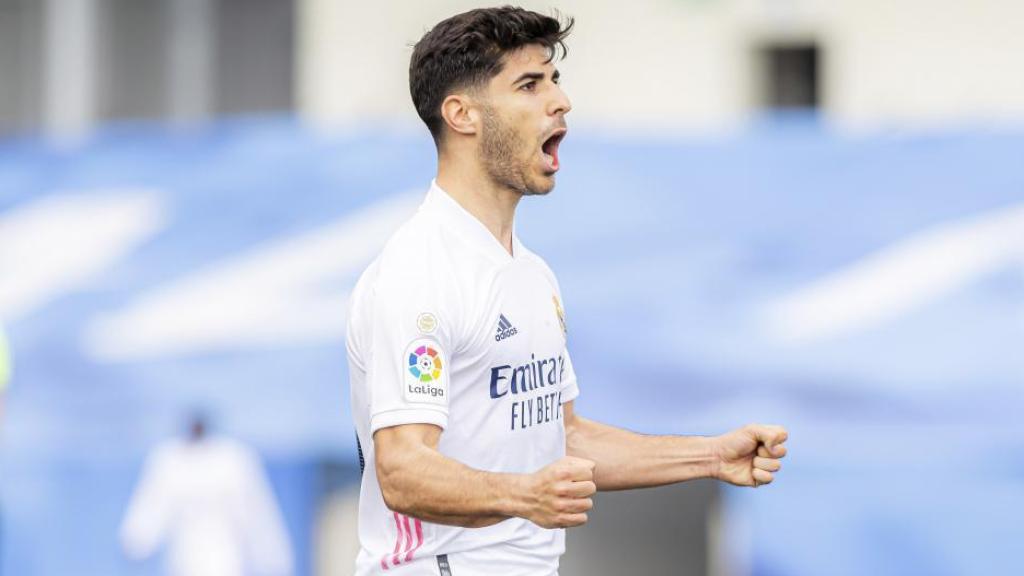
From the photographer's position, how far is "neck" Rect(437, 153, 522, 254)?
3.50m

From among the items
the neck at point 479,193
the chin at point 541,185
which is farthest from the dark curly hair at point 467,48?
the chin at point 541,185

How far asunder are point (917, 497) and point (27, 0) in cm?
899

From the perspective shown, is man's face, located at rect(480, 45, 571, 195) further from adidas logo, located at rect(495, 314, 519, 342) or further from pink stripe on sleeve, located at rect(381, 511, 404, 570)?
pink stripe on sleeve, located at rect(381, 511, 404, 570)

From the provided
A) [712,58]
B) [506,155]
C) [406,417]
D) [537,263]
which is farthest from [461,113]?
[712,58]

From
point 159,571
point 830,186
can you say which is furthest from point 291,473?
point 830,186

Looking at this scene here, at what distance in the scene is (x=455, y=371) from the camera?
329cm

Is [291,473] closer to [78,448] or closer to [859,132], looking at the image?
[78,448]

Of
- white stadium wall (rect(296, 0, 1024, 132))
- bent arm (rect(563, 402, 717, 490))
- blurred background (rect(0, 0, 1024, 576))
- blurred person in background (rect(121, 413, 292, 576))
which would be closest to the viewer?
bent arm (rect(563, 402, 717, 490))

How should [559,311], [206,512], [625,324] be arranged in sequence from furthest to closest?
[206,512]
[625,324]
[559,311]

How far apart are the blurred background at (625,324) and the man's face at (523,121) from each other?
3.13m

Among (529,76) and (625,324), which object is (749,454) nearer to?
(529,76)

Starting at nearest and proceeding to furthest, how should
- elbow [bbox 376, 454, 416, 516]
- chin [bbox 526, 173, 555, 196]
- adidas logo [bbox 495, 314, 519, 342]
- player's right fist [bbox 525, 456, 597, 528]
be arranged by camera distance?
player's right fist [bbox 525, 456, 597, 528], elbow [bbox 376, 454, 416, 516], adidas logo [bbox 495, 314, 519, 342], chin [bbox 526, 173, 555, 196]

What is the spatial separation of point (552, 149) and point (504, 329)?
0.39 meters

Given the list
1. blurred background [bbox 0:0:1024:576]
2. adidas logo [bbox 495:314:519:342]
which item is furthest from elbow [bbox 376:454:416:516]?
blurred background [bbox 0:0:1024:576]
